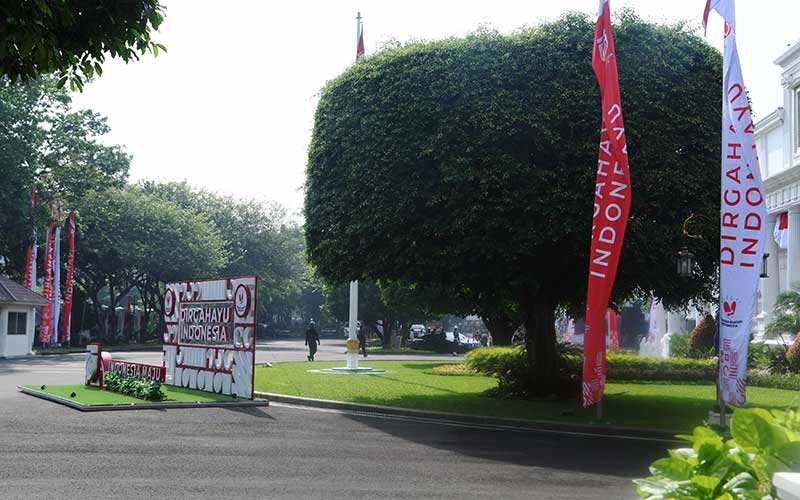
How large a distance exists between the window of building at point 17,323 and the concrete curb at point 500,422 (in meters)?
25.9

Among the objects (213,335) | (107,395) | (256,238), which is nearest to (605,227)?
(213,335)

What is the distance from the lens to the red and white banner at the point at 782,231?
3369 cm

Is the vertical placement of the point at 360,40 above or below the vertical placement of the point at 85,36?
above

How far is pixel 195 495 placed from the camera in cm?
781

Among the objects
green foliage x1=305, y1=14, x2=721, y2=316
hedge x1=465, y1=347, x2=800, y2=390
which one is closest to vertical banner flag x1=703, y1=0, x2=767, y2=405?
green foliage x1=305, y1=14, x2=721, y2=316

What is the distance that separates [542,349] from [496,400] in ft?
5.11

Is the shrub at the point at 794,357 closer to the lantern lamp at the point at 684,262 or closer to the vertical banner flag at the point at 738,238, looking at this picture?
the lantern lamp at the point at 684,262

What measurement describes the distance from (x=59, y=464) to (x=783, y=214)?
1239 inches

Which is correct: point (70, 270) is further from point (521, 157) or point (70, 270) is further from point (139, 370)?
point (521, 157)

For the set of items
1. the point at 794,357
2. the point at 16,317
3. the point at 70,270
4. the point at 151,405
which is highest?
the point at 70,270

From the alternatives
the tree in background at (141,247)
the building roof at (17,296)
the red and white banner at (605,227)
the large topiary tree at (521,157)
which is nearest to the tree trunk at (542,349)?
the large topiary tree at (521,157)

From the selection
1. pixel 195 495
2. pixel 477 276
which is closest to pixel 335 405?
pixel 477 276

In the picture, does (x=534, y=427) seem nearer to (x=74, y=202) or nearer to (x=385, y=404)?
(x=385, y=404)

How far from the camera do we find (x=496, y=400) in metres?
17.6
